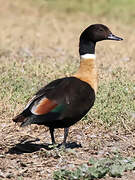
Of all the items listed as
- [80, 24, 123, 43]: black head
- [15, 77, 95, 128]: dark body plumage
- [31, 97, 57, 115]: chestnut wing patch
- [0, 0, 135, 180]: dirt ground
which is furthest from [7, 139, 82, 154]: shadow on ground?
[80, 24, 123, 43]: black head

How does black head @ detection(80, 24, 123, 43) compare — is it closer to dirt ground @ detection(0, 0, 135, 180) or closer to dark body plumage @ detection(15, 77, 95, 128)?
dark body plumage @ detection(15, 77, 95, 128)

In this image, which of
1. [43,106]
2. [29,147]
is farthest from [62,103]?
[29,147]

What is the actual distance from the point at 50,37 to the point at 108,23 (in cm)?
252

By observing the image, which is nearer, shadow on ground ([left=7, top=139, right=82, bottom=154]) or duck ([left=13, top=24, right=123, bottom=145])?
duck ([left=13, top=24, right=123, bottom=145])

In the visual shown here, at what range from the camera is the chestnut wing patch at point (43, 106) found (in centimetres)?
571

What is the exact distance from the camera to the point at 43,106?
575 centimetres

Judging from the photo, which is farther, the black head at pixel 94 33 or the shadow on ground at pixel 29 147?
the black head at pixel 94 33

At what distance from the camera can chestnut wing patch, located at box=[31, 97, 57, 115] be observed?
18.7 feet

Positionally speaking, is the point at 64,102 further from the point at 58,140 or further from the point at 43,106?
the point at 58,140

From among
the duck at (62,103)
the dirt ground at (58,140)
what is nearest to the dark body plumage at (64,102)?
the duck at (62,103)

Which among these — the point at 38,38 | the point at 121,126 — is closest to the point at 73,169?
the point at 121,126

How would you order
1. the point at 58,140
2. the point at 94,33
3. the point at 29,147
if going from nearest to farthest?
the point at 29,147
the point at 94,33
the point at 58,140

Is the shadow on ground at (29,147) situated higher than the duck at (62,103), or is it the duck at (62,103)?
the duck at (62,103)

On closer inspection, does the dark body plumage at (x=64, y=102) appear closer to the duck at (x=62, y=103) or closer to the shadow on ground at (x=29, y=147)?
the duck at (x=62, y=103)
